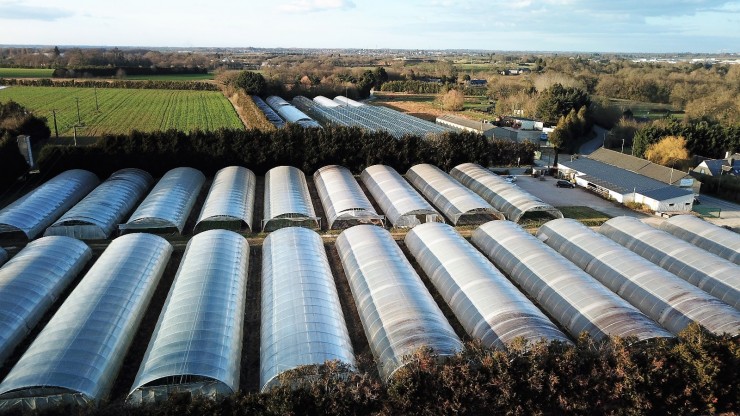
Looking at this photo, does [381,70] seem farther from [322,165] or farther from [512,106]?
[322,165]

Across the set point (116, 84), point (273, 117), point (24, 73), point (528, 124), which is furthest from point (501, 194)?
point (24, 73)

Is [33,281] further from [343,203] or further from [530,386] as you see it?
[530,386]

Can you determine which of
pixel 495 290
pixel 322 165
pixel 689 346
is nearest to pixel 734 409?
pixel 689 346

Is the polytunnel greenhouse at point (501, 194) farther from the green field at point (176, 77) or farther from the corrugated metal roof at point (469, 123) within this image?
the green field at point (176, 77)

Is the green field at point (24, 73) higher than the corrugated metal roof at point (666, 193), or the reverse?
the green field at point (24, 73)

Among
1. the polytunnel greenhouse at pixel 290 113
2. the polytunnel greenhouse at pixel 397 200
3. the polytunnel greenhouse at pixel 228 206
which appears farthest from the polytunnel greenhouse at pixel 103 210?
the polytunnel greenhouse at pixel 290 113

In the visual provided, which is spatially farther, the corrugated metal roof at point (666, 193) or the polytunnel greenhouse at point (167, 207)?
the corrugated metal roof at point (666, 193)
